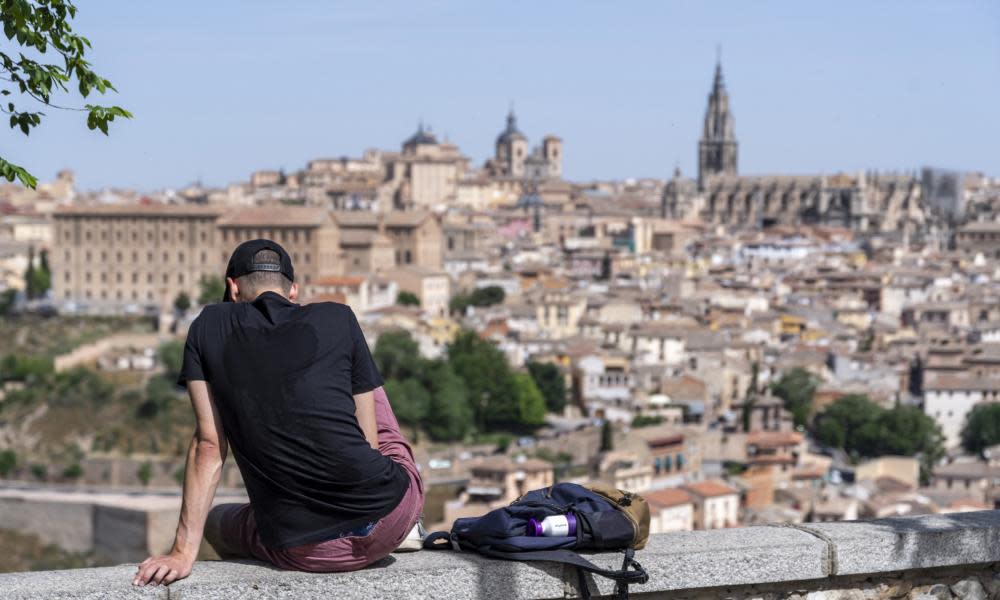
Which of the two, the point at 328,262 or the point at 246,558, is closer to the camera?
the point at 246,558

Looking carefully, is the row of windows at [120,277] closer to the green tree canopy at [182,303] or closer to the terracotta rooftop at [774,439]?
the green tree canopy at [182,303]

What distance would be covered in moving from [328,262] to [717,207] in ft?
131

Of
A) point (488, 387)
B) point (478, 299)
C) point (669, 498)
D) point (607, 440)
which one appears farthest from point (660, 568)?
point (478, 299)

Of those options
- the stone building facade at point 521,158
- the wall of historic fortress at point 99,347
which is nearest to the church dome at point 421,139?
the stone building facade at point 521,158

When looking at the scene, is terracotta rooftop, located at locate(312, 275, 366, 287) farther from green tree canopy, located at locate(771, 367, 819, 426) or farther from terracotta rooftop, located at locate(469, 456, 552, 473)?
terracotta rooftop, located at locate(469, 456, 552, 473)

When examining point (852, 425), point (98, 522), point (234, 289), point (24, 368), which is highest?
point (234, 289)

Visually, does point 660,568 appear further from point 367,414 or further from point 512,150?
point 512,150

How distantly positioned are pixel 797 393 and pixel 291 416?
117 ft

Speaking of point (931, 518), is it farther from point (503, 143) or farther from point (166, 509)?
point (503, 143)

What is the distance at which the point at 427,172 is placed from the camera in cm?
8600

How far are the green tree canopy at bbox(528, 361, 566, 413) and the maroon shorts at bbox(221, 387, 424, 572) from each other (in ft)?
115

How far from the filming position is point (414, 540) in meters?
3.43

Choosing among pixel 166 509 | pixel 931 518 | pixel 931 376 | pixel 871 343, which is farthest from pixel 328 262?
pixel 931 518

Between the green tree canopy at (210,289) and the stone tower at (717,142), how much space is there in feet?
159
